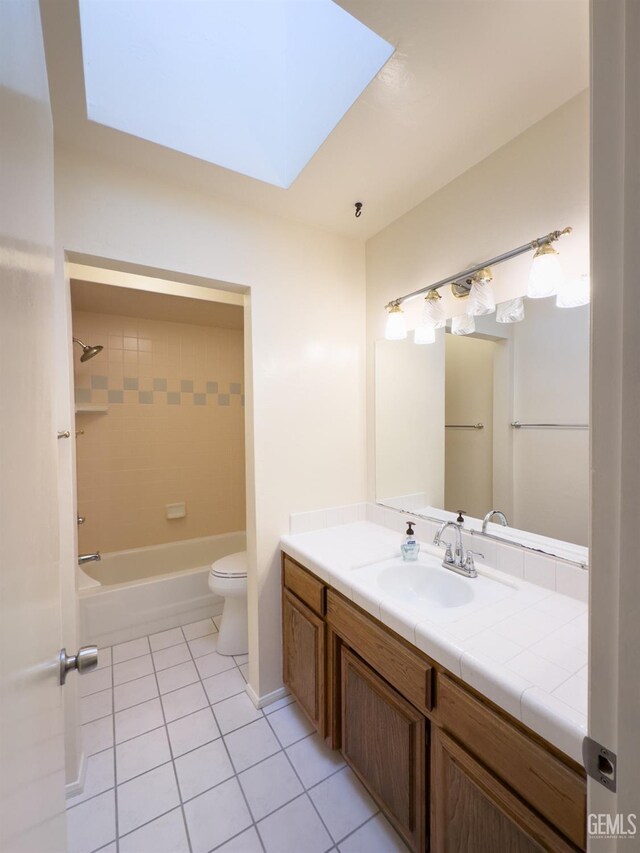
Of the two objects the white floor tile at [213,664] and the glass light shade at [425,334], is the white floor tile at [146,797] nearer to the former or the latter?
the white floor tile at [213,664]

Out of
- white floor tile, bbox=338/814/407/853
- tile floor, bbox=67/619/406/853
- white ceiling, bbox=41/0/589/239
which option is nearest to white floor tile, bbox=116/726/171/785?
tile floor, bbox=67/619/406/853

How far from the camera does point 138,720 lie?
1672mm

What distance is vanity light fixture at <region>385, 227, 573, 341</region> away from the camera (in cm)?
115

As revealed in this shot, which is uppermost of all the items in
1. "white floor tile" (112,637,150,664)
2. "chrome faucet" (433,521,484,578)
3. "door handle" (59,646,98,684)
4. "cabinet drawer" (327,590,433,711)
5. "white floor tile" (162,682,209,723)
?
"door handle" (59,646,98,684)

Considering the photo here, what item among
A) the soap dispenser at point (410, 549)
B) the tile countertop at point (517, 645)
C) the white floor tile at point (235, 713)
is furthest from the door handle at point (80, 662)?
the white floor tile at point (235, 713)

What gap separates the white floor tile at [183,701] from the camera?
171 cm

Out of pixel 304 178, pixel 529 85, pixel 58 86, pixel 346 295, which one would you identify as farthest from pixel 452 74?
pixel 58 86

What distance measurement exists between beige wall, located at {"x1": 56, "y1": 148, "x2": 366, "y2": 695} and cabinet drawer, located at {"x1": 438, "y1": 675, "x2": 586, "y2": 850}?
3.44ft

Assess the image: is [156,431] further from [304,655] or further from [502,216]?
[502,216]

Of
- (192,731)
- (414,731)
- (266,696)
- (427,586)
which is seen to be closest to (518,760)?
(414,731)

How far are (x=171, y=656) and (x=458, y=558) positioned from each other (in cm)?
182

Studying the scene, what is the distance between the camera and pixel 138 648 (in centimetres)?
222

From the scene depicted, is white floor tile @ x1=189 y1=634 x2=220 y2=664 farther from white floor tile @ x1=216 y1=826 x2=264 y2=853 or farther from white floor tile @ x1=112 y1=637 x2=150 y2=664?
white floor tile @ x1=216 y1=826 x2=264 y2=853

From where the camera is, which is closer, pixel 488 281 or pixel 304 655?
pixel 488 281
